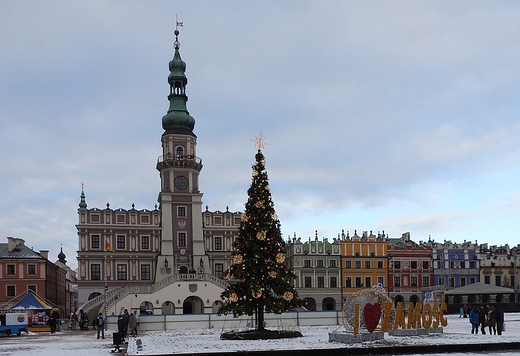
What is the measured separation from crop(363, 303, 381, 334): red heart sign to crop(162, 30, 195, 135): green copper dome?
1796 inches

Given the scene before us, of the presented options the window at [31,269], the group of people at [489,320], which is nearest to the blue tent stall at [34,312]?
the window at [31,269]

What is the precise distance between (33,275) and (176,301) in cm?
2121

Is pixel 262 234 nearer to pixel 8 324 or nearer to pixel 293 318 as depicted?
pixel 293 318

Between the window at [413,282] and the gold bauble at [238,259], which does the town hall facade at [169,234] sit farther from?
the gold bauble at [238,259]

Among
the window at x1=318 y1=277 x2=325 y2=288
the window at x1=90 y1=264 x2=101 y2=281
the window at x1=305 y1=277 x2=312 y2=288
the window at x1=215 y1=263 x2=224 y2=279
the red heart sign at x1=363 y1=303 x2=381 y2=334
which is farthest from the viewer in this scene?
the window at x1=318 y1=277 x2=325 y2=288

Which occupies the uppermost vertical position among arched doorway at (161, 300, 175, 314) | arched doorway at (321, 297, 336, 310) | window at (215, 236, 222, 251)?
window at (215, 236, 222, 251)

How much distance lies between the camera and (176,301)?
6272 centimetres

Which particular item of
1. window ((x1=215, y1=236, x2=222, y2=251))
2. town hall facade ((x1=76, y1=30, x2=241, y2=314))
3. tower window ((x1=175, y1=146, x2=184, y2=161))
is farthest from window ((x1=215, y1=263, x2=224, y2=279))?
tower window ((x1=175, y1=146, x2=184, y2=161))

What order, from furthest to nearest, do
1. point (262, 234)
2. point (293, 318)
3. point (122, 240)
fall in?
point (122, 240) → point (293, 318) → point (262, 234)

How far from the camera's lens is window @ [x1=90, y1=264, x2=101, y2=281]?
6688 cm

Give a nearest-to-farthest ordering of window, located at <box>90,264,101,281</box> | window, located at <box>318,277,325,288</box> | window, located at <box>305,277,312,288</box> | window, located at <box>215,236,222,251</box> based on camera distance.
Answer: window, located at <box>90,264,101,281</box> < window, located at <box>215,236,222,251</box> < window, located at <box>305,277,312,288</box> < window, located at <box>318,277,325,288</box>

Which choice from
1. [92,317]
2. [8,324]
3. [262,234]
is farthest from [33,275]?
[262,234]

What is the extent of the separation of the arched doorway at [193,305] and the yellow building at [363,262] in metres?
23.6

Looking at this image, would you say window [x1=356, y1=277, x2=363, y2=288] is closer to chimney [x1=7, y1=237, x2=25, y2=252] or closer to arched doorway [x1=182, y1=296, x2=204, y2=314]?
arched doorway [x1=182, y1=296, x2=204, y2=314]
